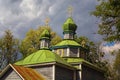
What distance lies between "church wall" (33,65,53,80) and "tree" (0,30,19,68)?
15.0 m

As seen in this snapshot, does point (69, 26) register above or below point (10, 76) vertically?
above

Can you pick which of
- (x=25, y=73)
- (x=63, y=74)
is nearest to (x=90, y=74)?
(x=63, y=74)

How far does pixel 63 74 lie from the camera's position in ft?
113

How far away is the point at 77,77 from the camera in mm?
36812

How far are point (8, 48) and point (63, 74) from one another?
16262 mm

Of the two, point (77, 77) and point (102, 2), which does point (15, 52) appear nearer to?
point (77, 77)

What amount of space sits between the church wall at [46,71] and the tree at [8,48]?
1497 centimetres

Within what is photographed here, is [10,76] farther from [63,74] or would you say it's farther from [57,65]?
[63,74]

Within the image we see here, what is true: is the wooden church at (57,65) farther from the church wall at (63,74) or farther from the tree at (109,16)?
the tree at (109,16)

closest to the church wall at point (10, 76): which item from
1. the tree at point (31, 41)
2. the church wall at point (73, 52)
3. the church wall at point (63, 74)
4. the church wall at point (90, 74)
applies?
the church wall at point (63, 74)

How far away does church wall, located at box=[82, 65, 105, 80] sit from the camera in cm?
3766

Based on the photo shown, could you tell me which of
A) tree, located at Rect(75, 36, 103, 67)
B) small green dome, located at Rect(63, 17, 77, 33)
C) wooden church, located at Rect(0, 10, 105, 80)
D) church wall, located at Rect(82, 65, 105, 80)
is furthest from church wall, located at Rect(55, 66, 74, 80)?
tree, located at Rect(75, 36, 103, 67)

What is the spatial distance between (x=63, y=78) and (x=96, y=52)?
17.1 metres

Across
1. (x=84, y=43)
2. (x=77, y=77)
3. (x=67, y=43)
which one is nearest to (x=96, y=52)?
(x=84, y=43)
